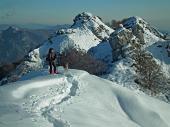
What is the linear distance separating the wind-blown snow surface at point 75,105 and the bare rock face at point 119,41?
4637cm

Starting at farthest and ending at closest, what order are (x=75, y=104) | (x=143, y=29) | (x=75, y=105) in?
(x=143, y=29), (x=75, y=104), (x=75, y=105)

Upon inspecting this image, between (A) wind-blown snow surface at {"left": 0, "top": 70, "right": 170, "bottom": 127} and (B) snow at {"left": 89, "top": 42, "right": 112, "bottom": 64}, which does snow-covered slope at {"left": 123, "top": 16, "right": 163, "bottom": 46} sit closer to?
(B) snow at {"left": 89, "top": 42, "right": 112, "bottom": 64}

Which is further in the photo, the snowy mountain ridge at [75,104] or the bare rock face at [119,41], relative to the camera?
the bare rock face at [119,41]

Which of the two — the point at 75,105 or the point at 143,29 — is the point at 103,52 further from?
the point at 75,105

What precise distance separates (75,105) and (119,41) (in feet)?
187

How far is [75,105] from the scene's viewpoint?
26.3m

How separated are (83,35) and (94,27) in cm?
743

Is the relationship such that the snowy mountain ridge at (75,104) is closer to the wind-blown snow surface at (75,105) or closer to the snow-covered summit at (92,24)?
the wind-blown snow surface at (75,105)

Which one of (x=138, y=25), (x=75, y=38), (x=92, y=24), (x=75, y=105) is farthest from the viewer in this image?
(x=92, y=24)

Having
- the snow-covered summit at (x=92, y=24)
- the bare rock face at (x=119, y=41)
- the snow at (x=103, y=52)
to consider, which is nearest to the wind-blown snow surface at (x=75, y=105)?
the bare rock face at (x=119, y=41)

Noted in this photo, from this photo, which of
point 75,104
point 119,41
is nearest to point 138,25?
point 119,41

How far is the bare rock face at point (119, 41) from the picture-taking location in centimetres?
8027


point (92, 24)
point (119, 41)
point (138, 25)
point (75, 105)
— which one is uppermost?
point (92, 24)

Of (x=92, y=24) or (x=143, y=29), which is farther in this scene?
(x=92, y=24)
